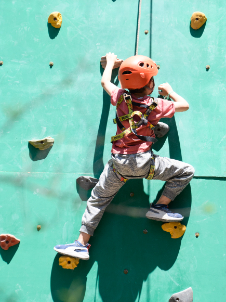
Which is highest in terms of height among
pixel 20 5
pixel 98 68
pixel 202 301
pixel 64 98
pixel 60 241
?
pixel 20 5

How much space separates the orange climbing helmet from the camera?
6.97 feet

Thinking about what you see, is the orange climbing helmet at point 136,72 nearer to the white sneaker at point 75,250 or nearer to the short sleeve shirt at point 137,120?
the short sleeve shirt at point 137,120

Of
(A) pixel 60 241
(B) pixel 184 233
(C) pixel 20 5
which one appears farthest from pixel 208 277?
(C) pixel 20 5

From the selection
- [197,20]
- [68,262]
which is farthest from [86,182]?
[197,20]

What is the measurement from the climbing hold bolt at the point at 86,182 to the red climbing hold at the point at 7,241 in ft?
2.00

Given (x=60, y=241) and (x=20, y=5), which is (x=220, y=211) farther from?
(x=20, y=5)

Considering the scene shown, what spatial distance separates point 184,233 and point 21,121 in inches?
57.4

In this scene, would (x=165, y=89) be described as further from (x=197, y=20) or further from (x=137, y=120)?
(x=197, y=20)

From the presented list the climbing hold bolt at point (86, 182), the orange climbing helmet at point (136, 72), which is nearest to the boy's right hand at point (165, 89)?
the orange climbing helmet at point (136, 72)

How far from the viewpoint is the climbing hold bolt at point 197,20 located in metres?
2.59

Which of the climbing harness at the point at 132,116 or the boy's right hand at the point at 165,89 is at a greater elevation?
the boy's right hand at the point at 165,89

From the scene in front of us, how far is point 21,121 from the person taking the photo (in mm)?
2619

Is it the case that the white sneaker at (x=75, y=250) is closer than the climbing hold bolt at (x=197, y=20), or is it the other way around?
the white sneaker at (x=75, y=250)

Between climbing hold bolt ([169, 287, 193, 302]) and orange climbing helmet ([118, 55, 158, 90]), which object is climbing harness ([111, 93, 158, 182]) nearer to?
orange climbing helmet ([118, 55, 158, 90])
